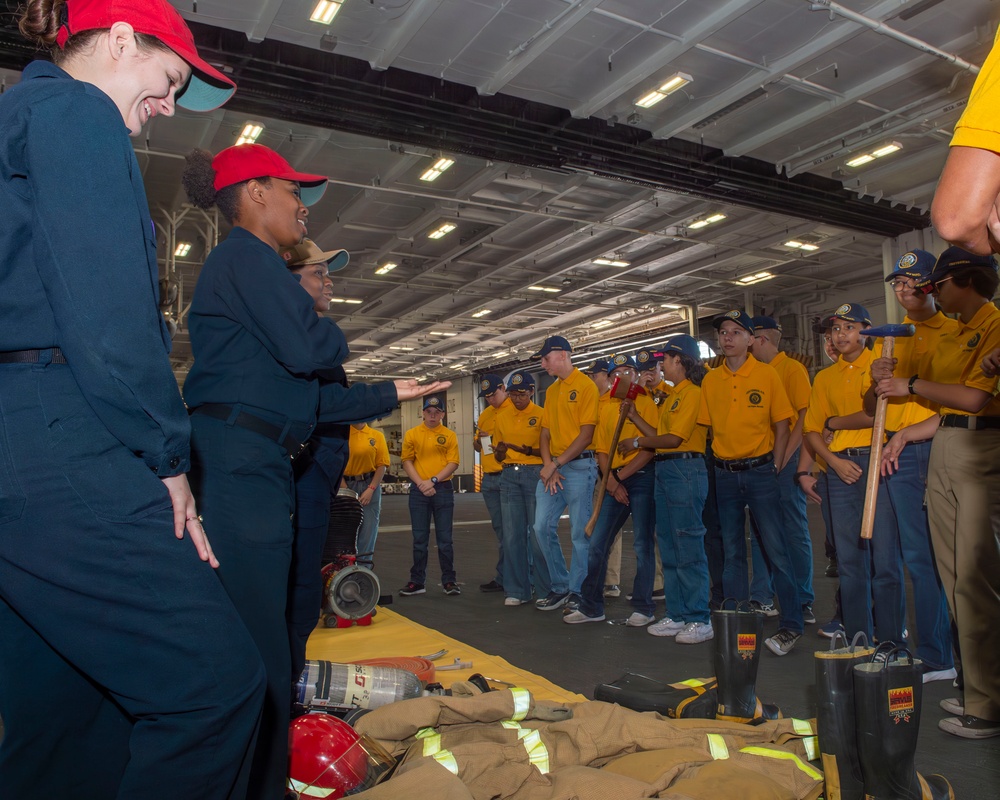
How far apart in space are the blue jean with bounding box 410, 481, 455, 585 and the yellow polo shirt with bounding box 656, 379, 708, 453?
2.64 m

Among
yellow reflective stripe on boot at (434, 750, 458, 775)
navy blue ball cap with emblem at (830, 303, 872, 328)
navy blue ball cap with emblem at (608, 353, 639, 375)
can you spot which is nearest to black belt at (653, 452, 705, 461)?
navy blue ball cap with emblem at (830, 303, 872, 328)

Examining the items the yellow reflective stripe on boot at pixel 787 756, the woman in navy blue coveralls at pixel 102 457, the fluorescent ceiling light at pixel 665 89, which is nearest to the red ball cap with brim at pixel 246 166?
the woman in navy blue coveralls at pixel 102 457

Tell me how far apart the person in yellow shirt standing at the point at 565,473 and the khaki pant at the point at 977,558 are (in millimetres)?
3009

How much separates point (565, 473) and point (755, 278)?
12.8 meters

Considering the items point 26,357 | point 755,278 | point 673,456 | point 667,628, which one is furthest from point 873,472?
point 755,278

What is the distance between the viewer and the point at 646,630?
17.0 ft

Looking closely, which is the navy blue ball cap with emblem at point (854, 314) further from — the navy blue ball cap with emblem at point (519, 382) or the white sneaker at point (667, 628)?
the navy blue ball cap with emblem at point (519, 382)

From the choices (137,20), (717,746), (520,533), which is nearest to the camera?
(137,20)

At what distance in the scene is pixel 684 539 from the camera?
501cm

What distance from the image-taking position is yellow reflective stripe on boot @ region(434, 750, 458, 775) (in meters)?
2.37

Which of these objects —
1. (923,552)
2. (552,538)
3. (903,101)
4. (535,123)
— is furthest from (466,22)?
(923,552)

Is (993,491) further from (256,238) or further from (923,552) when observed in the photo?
(256,238)

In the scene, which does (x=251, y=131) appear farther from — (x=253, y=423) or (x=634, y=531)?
(x=253, y=423)

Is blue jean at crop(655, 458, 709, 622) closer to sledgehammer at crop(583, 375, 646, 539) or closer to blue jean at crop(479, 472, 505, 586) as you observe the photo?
sledgehammer at crop(583, 375, 646, 539)
